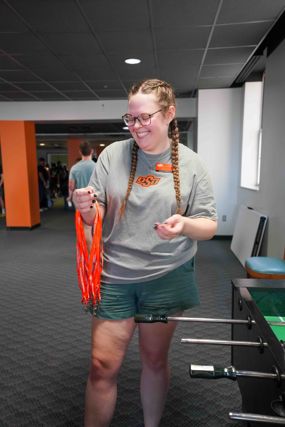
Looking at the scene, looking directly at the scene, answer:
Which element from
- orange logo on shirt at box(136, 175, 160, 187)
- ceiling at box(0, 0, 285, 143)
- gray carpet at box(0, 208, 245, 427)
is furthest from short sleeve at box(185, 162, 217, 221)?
ceiling at box(0, 0, 285, 143)

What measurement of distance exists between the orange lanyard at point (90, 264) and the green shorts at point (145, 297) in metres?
0.05

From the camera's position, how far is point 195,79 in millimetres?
5441

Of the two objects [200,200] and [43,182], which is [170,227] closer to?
[200,200]

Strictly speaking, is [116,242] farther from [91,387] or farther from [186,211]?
[91,387]

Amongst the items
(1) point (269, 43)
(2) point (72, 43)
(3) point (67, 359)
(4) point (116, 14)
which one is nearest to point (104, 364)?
(3) point (67, 359)

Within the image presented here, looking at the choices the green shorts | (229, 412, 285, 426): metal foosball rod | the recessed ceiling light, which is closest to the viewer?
(229, 412, 285, 426): metal foosball rod

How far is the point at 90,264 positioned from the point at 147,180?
0.38 metres

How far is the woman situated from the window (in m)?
4.60

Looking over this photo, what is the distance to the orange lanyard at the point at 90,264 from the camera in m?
1.22

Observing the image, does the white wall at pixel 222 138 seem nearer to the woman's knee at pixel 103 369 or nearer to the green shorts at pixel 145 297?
the green shorts at pixel 145 297

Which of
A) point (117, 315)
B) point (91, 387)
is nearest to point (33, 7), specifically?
point (117, 315)

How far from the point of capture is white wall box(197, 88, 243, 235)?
6062mm

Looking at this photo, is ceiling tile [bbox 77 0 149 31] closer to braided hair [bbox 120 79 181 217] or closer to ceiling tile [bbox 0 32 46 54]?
ceiling tile [bbox 0 32 46 54]

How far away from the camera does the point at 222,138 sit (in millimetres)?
6160
